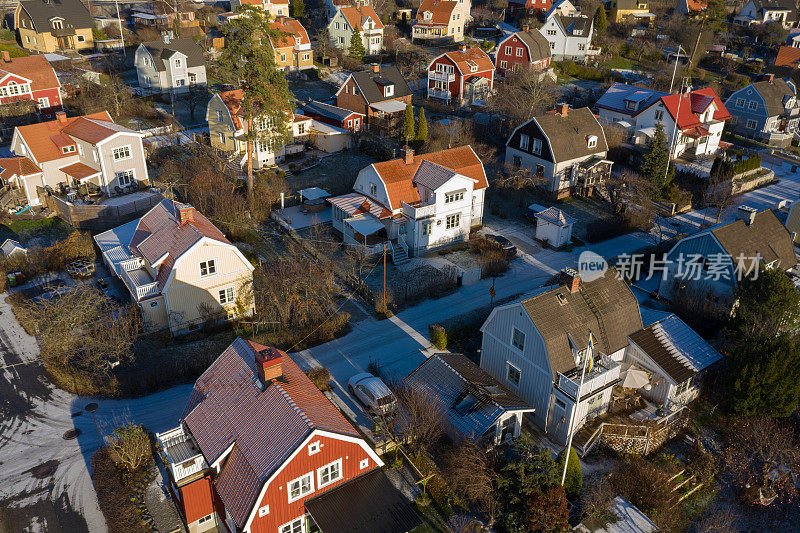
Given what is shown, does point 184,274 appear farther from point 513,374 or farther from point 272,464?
point 513,374

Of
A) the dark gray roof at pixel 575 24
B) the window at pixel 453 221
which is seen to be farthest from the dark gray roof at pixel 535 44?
the window at pixel 453 221

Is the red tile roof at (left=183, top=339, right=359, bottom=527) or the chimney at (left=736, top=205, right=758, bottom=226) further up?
the chimney at (left=736, top=205, right=758, bottom=226)

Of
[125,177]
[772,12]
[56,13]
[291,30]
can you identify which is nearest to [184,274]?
[125,177]

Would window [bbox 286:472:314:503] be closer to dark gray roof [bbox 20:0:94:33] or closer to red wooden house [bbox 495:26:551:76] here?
red wooden house [bbox 495:26:551:76]

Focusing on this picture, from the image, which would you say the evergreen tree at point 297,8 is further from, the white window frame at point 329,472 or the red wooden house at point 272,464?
the white window frame at point 329,472

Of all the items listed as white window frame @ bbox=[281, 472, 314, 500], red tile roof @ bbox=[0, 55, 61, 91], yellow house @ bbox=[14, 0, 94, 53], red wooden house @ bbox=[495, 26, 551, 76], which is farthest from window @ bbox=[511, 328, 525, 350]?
yellow house @ bbox=[14, 0, 94, 53]

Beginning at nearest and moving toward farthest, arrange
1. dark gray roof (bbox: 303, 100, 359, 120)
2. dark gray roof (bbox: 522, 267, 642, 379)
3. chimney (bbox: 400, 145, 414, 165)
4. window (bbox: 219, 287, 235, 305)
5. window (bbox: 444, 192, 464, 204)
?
1. dark gray roof (bbox: 522, 267, 642, 379)
2. window (bbox: 219, 287, 235, 305)
3. window (bbox: 444, 192, 464, 204)
4. chimney (bbox: 400, 145, 414, 165)
5. dark gray roof (bbox: 303, 100, 359, 120)
